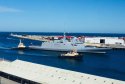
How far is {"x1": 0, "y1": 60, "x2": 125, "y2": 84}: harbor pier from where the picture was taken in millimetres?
22625

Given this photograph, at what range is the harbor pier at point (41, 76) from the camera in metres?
→ 22.6

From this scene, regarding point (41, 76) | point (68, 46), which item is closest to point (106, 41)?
point (68, 46)

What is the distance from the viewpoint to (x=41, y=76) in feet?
81.9

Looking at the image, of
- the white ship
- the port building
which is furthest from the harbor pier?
the port building

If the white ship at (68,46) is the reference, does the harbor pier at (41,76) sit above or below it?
above

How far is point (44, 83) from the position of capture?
22750 mm

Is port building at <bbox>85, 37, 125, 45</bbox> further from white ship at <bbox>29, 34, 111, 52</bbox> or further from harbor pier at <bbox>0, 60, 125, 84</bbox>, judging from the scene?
harbor pier at <bbox>0, 60, 125, 84</bbox>

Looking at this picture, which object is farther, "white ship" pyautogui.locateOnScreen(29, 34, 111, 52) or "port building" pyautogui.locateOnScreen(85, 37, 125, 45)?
"port building" pyautogui.locateOnScreen(85, 37, 125, 45)

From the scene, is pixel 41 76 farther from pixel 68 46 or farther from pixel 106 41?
pixel 106 41

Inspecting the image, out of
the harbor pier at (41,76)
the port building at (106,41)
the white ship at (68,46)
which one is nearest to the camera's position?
the harbor pier at (41,76)

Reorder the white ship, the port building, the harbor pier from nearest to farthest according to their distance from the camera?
the harbor pier
the white ship
the port building

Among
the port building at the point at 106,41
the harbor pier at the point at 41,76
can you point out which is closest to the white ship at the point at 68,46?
the port building at the point at 106,41

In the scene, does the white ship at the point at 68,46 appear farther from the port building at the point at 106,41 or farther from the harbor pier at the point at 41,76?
the harbor pier at the point at 41,76

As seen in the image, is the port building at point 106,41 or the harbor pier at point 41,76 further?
the port building at point 106,41
